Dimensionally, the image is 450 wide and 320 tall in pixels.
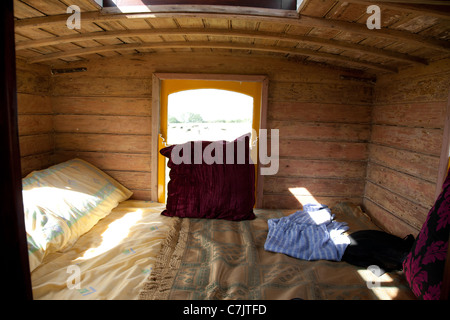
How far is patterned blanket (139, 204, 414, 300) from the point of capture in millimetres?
1736

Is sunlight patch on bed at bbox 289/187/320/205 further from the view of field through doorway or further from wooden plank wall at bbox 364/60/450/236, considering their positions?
the view of field through doorway

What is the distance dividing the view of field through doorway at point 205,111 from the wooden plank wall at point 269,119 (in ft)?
0.53

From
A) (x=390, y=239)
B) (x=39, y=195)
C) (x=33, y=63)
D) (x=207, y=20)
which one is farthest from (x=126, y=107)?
(x=390, y=239)

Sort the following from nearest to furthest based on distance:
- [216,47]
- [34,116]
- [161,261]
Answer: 1. [161,261]
2. [216,47]
3. [34,116]

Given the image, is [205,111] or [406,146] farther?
[205,111]

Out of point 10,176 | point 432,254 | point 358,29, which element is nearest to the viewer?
point 10,176

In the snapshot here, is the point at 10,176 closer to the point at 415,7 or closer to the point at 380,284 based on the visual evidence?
the point at 415,7

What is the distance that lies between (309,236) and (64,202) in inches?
86.8

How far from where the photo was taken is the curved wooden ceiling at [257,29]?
1775mm

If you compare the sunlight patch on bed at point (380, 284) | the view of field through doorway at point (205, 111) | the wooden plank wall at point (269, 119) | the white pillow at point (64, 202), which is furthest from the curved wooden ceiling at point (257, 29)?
the sunlight patch on bed at point (380, 284)

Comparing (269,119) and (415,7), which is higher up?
(415,7)

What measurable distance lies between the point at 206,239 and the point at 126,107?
1.89 metres

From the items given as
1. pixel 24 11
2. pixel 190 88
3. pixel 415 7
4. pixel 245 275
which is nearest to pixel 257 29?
pixel 415 7

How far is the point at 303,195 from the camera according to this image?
342 cm
